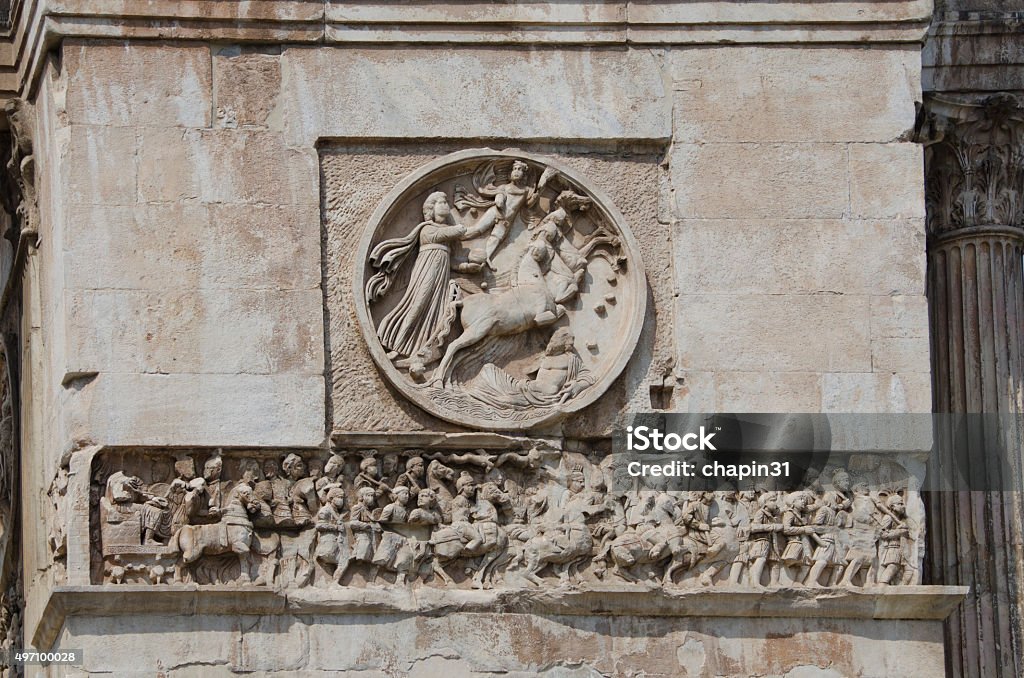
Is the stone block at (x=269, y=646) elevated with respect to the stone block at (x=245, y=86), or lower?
lower

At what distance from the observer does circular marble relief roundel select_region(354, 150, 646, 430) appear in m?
16.0

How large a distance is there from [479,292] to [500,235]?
0.38 m

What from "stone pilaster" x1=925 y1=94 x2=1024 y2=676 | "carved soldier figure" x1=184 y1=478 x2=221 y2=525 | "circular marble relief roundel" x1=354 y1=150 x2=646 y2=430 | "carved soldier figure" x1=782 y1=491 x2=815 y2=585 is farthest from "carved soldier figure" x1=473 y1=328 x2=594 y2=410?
"stone pilaster" x1=925 y1=94 x2=1024 y2=676

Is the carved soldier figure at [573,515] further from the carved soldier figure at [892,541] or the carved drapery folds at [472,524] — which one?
the carved soldier figure at [892,541]

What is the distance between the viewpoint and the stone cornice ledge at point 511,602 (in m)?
15.3

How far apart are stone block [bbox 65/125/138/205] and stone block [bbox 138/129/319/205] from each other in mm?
78

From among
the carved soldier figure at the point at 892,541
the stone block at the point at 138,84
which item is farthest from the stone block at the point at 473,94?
the carved soldier figure at the point at 892,541

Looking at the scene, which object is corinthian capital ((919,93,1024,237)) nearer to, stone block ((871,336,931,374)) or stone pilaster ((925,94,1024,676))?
stone pilaster ((925,94,1024,676))

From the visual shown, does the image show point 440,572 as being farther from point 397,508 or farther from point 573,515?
point 573,515

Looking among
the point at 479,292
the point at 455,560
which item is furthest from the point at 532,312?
the point at 455,560

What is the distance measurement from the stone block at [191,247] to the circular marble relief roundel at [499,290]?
0.43 m

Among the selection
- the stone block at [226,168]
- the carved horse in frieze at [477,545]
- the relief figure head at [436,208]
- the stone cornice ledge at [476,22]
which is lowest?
the carved horse in frieze at [477,545]

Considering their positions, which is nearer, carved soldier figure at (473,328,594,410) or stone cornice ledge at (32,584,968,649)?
stone cornice ledge at (32,584,968,649)

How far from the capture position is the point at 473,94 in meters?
16.3
